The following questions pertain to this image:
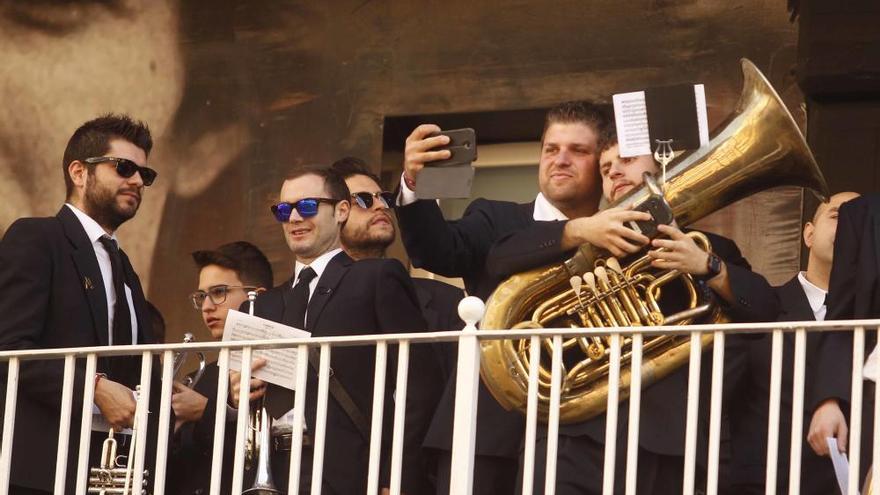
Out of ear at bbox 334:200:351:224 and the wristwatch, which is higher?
ear at bbox 334:200:351:224

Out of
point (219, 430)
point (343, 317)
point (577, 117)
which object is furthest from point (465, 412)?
point (577, 117)

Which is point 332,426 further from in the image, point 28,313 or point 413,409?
point 28,313

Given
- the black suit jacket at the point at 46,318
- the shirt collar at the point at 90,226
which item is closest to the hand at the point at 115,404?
the black suit jacket at the point at 46,318

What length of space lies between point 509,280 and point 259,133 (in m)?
3.77

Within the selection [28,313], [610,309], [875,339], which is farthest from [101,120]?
[875,339]

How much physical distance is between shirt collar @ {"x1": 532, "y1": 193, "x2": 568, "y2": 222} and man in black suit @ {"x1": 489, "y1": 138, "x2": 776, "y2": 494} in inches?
14.7

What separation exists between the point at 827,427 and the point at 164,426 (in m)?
2.43

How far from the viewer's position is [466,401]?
25.2 feet

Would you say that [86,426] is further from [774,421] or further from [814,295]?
[814,295]

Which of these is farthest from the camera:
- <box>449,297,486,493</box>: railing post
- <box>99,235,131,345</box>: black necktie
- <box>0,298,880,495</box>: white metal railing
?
<box>99,235,131,345</box>: black necktie

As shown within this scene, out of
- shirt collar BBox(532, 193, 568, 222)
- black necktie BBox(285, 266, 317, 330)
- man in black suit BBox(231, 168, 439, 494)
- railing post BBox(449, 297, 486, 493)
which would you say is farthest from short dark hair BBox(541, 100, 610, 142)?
railing post BBox(449, 297, 486, 493)

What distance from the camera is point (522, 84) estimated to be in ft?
Result: 37.3

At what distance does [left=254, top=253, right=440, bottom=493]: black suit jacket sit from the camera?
28.2ft

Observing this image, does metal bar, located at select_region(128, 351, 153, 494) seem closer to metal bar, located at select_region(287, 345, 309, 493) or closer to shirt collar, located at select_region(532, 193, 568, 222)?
metal bar, located at select_region(287, 345, 309, 493)
